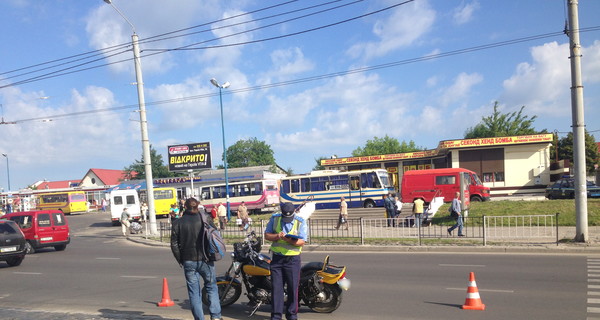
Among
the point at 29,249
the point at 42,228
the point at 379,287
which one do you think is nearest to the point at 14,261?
the point at 42,228

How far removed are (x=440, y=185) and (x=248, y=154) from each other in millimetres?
79093

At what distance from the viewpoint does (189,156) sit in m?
38.2

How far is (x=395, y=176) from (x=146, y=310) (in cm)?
4783

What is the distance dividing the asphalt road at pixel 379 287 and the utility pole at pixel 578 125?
1684mm

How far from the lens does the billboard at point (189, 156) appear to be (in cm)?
3791

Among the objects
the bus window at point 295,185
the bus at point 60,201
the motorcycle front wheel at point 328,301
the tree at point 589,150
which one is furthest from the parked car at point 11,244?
the tree at point 589,150

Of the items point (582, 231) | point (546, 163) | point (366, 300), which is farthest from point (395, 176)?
point (366, 300)

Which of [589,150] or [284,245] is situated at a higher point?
[284,245]

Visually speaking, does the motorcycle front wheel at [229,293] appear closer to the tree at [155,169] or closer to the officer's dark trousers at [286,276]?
the officer's dark trousers at [286,276]

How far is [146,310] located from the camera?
8266mm

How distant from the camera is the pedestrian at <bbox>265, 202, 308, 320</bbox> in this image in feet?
21.1

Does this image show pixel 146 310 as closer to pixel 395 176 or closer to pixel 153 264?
pixel 153 264

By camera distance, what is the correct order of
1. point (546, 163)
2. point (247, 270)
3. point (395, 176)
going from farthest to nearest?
point (395, 176) < point (546, 163) < point (247, 270)

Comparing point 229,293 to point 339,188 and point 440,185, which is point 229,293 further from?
point 339,188
